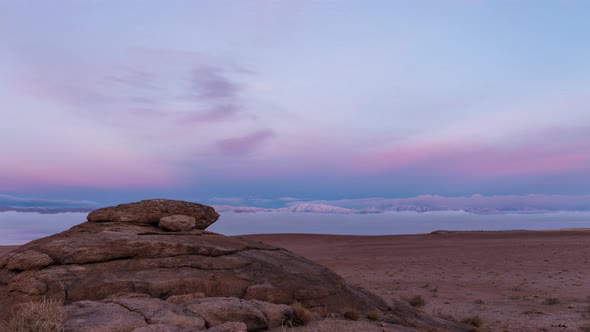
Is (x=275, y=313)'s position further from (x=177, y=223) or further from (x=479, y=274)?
(x=479, y=274)

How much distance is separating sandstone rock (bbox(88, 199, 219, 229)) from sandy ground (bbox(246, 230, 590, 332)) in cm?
765

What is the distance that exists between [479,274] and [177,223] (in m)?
21.9

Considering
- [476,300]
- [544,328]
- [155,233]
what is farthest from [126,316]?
[476,300]

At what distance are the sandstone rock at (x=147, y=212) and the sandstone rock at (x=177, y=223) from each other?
52 cm

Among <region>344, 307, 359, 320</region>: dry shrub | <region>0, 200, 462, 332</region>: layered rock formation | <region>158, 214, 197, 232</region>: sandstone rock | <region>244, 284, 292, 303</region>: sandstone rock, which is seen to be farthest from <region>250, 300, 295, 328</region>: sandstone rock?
<region>158, 214, 197, 232</region>: sandstone rock

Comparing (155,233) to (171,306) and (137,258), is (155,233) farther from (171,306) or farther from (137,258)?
(171,306)

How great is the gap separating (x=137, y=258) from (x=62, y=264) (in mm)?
1766

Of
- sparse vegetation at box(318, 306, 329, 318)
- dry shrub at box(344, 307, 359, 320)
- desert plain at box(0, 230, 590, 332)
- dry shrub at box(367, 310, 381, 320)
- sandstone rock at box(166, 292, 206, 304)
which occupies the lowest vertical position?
desert plain at box(0, 230, 590, 332)

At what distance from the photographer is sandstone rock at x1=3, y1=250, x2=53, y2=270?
398 inches

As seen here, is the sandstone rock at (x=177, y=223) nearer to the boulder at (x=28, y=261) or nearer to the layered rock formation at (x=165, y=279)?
the layered rock formation at (x=165, y=279)

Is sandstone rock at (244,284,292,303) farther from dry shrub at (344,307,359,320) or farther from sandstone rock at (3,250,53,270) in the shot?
sandstone rock at (3,250,53,270)

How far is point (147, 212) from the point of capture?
1416cm

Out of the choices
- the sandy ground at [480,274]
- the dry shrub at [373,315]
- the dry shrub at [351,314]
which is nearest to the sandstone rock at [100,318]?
the dry shrub at [351,314]

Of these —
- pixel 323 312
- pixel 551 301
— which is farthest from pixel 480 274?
pixel 323 312
